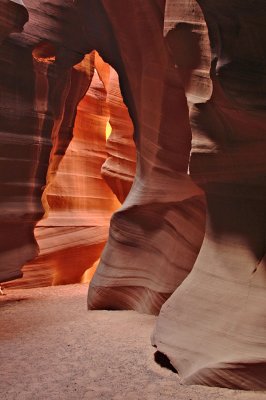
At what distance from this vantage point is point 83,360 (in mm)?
3750

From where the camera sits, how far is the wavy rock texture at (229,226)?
3.09 meters

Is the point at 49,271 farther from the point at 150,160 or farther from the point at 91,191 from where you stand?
the point at 150,160

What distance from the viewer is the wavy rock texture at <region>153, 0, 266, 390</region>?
10.2 feet

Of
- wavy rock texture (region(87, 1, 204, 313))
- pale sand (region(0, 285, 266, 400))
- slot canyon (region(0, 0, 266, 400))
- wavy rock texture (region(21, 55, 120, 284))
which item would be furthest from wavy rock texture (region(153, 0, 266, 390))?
wavy rock texture (region(21, 55, 120, 284))

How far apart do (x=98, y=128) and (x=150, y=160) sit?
4923mm

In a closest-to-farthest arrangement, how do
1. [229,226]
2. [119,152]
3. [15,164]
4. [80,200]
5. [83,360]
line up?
[229,226]
[83,360]
[15,164]
[119,152]
[80,200]

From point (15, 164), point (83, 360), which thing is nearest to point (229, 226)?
point (83, 360)

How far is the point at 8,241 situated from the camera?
5.88 m

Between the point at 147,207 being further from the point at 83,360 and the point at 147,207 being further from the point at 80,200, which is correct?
the point at 80,200

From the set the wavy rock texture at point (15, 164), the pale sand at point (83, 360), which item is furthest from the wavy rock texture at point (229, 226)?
the wavy rock texture at point (15, 164)

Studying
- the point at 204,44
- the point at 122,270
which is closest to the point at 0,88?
the point at 122,270

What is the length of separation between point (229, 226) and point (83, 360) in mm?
1345

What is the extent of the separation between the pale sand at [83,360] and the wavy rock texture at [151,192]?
32cm

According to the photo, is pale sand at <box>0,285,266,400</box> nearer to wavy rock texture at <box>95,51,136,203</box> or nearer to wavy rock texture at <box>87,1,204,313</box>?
wavy rock texture at <box>87,1,204,313</box>
